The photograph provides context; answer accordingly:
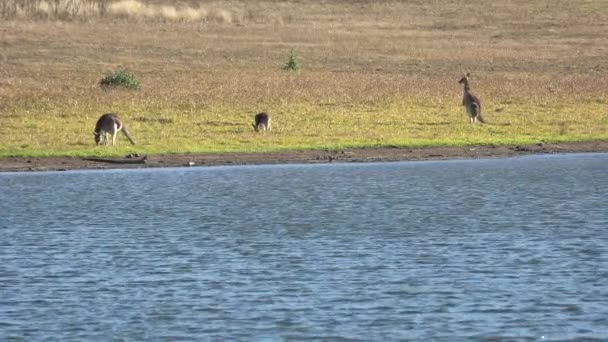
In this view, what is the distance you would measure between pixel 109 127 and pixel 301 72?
59.4 feet

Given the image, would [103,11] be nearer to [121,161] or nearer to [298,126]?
[298,126]

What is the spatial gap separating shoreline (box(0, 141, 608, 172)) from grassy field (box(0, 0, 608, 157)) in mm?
390

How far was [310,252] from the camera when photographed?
20031 mm

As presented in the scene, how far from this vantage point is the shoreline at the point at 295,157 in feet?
103

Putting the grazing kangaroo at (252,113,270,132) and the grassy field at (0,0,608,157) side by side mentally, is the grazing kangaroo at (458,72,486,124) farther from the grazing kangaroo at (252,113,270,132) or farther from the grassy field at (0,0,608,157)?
the grazing kangaroo at (252,113,270,132)

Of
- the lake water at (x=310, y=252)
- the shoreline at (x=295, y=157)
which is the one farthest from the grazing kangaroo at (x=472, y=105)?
the lake water at (x=310, y=252)

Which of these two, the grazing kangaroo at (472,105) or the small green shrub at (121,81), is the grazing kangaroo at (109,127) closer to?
the grazing kangaroo at (472,105)

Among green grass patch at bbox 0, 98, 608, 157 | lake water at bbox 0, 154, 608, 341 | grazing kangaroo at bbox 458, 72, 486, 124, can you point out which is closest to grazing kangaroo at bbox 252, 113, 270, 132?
green grass patch at bbox 0, 98, 608, 157

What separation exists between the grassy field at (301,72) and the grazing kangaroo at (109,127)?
1.37 ft

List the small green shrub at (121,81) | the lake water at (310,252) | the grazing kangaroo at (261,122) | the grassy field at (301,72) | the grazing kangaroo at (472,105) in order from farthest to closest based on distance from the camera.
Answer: the small green shrub at (121,81)
the grazing kangaroo at (472,105)
the grassy field at (301,72)
the grazing kangaroo at (261,122)
the lake water at (310,252)

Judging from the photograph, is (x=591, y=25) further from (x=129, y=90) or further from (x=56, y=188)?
(x=56, y=188)

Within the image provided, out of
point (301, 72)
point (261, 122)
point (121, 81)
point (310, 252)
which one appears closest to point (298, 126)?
point (261, 122)

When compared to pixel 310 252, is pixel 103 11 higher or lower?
higher

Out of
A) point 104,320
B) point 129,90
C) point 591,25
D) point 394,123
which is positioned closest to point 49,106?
point 129,90
